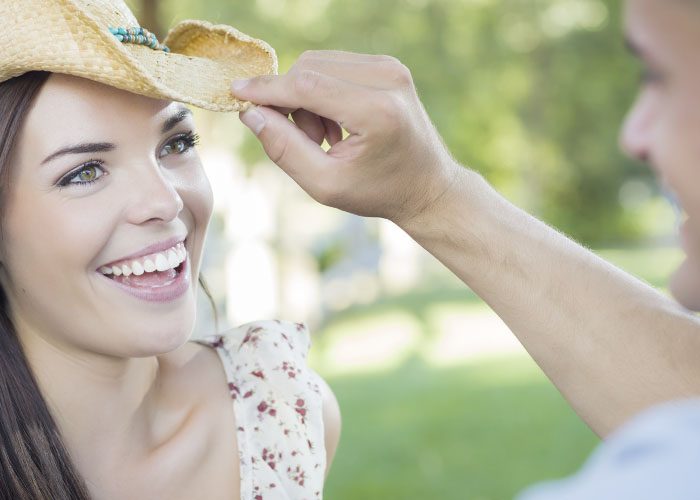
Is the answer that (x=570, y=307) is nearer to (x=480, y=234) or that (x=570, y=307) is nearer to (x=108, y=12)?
(x=480, y=234)

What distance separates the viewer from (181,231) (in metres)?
2.13

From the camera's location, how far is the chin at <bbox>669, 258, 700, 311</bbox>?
1.27 meters

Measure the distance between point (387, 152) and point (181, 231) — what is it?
0.54 m

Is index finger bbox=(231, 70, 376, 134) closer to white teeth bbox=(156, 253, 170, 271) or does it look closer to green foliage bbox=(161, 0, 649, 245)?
white teeth bbox=(156, 253, 170, 271)

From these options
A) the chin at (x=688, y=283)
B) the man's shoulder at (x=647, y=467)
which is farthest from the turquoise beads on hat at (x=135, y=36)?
the man's shoulder at (x=647, y=467)

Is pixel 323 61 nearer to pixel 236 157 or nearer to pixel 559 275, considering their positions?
pixel 559 275

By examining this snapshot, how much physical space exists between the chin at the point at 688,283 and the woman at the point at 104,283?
1065 mm

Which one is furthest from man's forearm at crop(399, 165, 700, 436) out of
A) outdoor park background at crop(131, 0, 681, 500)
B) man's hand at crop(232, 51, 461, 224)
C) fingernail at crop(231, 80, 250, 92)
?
outdoor park background at crop(131, 0, 681, 500)

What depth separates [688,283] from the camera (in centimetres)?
128

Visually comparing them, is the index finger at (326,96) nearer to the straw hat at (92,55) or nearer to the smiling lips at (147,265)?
the straw hat at (92,55)

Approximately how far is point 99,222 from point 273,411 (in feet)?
2.59

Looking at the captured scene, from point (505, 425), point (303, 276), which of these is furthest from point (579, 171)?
point (505, 425)

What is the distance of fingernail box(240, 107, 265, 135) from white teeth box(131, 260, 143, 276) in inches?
15.8

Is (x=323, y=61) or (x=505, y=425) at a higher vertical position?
(x=323, y=61)
